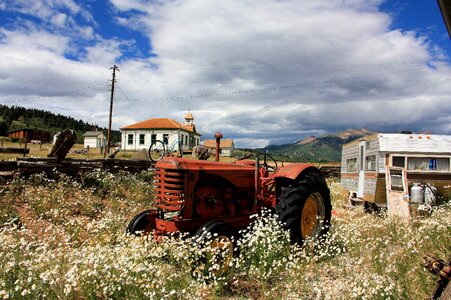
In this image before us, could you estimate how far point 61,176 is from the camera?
1038cm

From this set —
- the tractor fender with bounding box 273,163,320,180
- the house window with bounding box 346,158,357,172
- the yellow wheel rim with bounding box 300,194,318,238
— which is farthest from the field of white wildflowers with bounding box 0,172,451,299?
the house window with bounding box 346,158,357,172

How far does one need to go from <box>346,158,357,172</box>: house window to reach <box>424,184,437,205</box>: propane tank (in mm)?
3554

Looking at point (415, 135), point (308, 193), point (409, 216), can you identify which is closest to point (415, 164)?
point (415, 135)

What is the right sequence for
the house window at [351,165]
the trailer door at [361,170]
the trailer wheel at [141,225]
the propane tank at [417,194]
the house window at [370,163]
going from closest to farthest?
the trailer wheel at [141,225] < the propane tank at [417,194] < the house window at [370,163] < the trailer door at [361,170] < the house window at [351,165]

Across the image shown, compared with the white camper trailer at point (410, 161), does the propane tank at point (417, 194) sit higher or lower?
lower

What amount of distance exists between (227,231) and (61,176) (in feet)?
23.4

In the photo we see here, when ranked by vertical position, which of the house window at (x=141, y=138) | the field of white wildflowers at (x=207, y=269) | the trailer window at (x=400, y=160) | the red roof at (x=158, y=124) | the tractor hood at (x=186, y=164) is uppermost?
the red roof at (x=158, y=124)

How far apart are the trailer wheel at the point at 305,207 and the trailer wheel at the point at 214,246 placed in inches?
44.3

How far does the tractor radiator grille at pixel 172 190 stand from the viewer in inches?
194

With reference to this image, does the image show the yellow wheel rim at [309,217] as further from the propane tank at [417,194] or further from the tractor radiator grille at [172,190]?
the propane tank at [417,194]

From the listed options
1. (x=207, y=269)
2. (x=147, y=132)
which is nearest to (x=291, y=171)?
(x=207, y=269)

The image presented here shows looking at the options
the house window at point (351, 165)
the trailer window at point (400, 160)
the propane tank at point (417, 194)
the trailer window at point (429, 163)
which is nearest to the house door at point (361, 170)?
the house window at point (351, 165)

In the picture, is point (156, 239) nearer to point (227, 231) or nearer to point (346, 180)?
point (227, 231)

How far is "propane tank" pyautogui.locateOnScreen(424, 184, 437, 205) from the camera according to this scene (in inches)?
443
